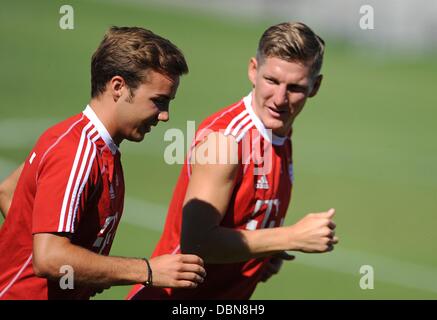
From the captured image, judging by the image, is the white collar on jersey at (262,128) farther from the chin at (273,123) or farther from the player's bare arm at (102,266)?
the player's bare arm at (102,266)

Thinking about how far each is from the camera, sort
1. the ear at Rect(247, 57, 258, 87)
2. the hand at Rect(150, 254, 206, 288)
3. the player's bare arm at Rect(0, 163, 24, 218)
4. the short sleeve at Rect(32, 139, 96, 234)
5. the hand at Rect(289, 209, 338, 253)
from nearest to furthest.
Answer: the short sleeve at Rect(32, 139, 96, 234)
the hand at Rect(150, 254, 206, 288)
the hand at Rect(289, 209, 338, 253)
the player's bare arm at Rect(0, 163, 24, 218)
the ear at Rect(247, 57, 258, 87)

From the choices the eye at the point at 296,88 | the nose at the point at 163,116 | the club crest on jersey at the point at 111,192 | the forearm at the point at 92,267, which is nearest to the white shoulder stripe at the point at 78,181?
the forearm at the point at 92,267

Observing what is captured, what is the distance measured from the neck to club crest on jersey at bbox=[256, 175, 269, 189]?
145 centimetres

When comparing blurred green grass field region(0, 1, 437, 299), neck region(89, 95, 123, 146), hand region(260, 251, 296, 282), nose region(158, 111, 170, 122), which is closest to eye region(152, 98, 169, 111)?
nose region(158, 111, 170, 122)

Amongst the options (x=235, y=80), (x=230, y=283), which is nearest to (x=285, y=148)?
(x=230, y=283)

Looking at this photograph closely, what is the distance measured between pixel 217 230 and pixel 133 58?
1.42 meters

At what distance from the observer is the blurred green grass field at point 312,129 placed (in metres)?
12.9

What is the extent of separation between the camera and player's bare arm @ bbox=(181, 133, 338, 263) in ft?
22.3

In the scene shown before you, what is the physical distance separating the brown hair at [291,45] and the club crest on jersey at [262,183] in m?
0.87

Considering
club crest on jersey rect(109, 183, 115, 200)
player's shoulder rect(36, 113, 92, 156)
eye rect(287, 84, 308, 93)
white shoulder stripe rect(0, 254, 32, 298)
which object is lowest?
white shoulder stripe rect(0, 254, 32, 298)

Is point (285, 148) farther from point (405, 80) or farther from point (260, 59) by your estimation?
point (405, 80)

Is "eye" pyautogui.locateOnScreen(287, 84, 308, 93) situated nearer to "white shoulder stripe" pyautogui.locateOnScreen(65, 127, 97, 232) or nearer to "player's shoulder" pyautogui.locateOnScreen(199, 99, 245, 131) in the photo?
"player's shoulder" pyautogui.locateOnScreen(199, 99, 245, 131)

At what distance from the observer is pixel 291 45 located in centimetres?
731
